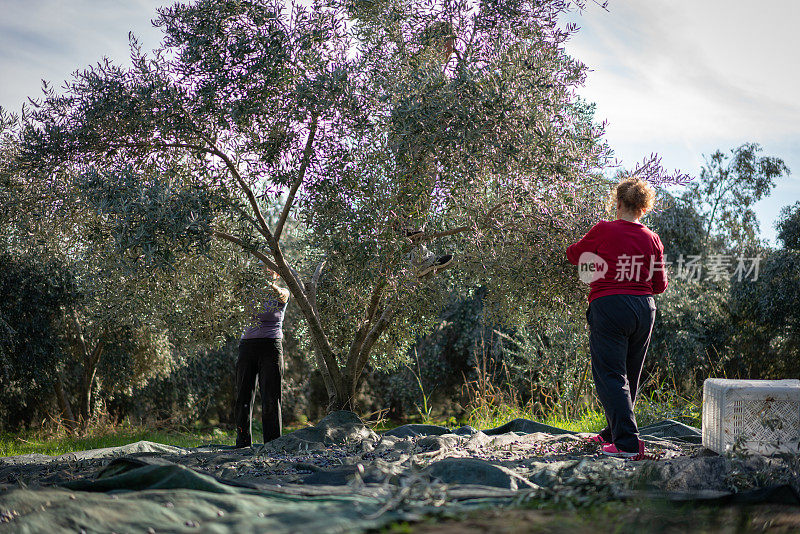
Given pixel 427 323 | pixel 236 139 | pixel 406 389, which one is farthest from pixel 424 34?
pixel 406 389

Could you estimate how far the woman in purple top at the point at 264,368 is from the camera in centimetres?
621

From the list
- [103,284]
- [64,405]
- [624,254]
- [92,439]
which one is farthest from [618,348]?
[64,405]

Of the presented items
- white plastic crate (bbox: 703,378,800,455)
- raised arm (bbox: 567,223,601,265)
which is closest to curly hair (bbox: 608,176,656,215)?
raised arm (bbox: 567,223,601,265)

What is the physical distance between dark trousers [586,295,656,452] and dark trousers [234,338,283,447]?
3198mm

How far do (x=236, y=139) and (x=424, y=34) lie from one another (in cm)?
192

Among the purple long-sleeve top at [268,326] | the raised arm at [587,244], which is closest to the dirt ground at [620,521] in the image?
the raised arm at [587,244]

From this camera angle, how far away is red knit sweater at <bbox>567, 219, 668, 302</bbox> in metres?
4.38

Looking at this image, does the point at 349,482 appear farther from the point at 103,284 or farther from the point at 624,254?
the point at 103,284

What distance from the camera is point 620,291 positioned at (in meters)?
4.45

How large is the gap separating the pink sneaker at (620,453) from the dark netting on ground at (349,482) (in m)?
0.12

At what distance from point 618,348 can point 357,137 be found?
8.60 ft

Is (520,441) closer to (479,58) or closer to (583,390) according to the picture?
(479,58)

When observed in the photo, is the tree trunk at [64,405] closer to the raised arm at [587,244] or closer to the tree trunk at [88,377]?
the tree trunk at [88,377]

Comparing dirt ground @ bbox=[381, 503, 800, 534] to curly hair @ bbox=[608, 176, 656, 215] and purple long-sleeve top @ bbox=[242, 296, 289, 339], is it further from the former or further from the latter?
purple long-sleeve top @ bbox=[242, 296, 289, 339]
